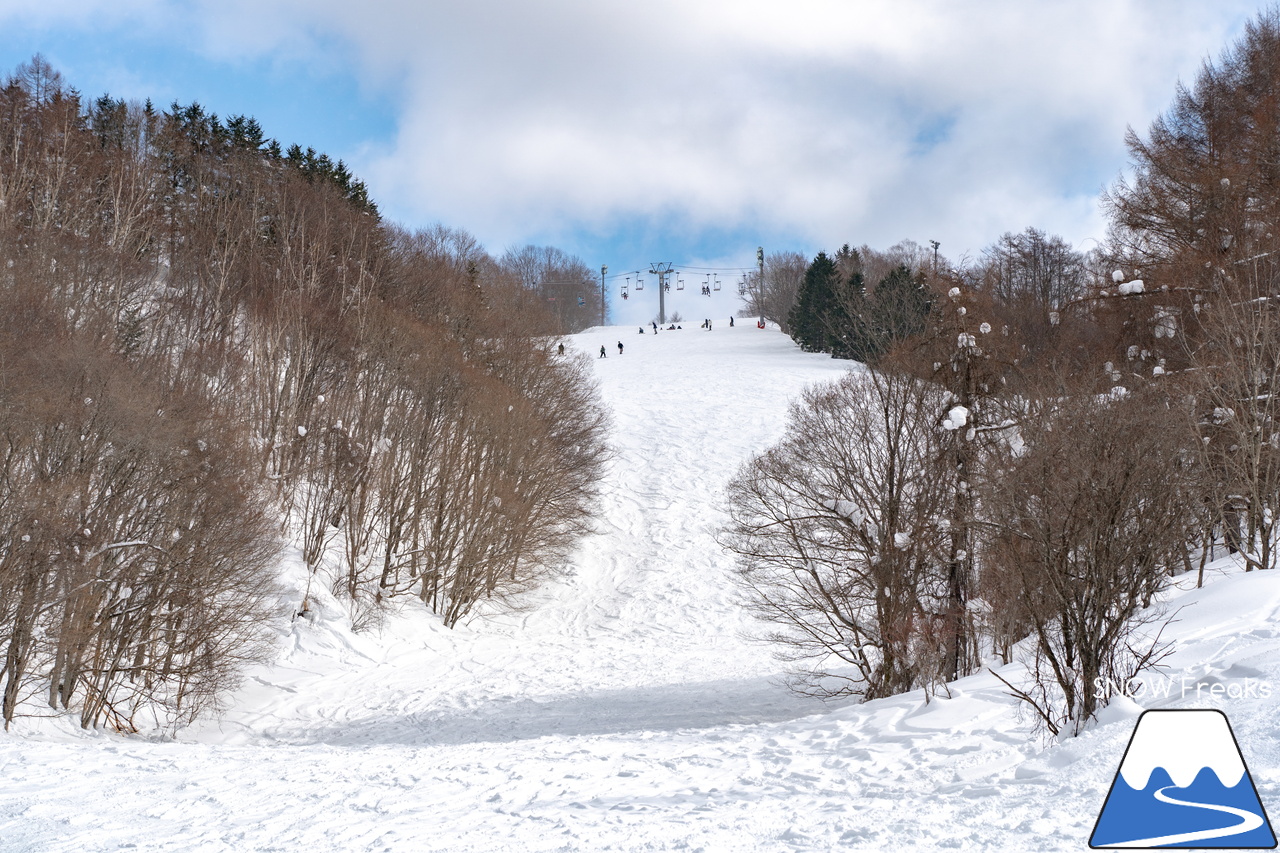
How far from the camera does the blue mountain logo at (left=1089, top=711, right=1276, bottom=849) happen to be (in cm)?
529

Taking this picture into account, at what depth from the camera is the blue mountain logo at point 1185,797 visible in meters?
5.29

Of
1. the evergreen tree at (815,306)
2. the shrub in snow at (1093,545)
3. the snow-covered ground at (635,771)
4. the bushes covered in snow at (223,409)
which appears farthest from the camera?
the evergreen tree at (815,306)

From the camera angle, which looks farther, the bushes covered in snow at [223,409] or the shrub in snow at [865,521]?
the shrub in snow at [865,521]

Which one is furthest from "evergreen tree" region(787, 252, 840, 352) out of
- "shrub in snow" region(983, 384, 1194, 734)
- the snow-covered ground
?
"shrub in snow" region(983, 384, 1194, 734)

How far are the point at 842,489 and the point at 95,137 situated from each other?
3784 centimetres

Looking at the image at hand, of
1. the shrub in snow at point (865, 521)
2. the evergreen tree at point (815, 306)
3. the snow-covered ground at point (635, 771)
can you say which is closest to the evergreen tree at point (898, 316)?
the shrub in snow at point (865, 521)

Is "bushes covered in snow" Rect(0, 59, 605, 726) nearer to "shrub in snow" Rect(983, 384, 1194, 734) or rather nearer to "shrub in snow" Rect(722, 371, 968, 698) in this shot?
"shrub in snow" Rect(722, 371, 968, 698)

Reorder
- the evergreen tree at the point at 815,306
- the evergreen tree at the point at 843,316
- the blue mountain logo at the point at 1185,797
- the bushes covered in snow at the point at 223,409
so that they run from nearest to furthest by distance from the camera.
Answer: the blue mountain logo at the point at 1185,797 → the bushes covered in snow at the point at 223,409 → the evergreen tree at the point at 843,316 → the evergreen tree at the point at 815,306

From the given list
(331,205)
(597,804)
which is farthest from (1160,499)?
(331,205)

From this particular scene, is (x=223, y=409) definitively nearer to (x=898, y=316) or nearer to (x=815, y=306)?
(x=898, y=316)

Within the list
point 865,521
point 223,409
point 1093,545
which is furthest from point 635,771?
point 223,409

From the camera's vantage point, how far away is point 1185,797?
554 centimetres

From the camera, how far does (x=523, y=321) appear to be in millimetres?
42562

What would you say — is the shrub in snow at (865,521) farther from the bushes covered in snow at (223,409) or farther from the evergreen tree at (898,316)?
the bushes covered in snow at (223,409)
